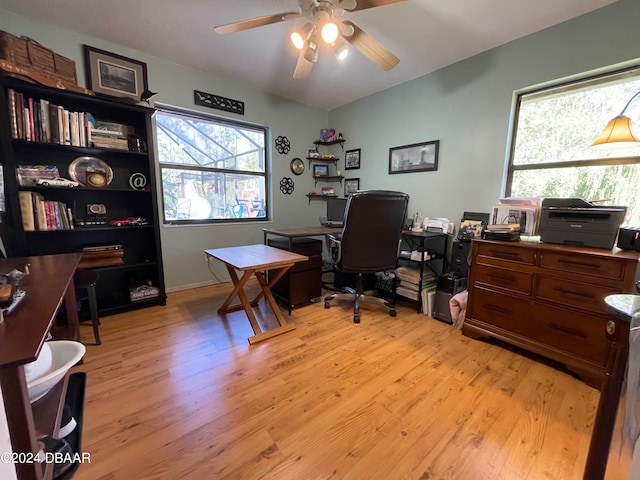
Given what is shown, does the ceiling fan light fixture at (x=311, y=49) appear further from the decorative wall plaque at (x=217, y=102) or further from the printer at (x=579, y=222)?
the printer at (x=579, y=222)

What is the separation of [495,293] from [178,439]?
2.20 meters

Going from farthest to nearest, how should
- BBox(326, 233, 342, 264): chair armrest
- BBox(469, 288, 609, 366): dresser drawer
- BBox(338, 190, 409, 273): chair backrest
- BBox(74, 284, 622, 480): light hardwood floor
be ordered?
BBox(326, 233, 342, 264): chair armrest < BBox(338, 190, 409, 273): chair backrest < BBox(469, 288, 609, 366): dresser drawer < BBox(74, 284, 622, 480): light hardwood floor

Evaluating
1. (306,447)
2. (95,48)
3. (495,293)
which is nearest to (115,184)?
(95,48)

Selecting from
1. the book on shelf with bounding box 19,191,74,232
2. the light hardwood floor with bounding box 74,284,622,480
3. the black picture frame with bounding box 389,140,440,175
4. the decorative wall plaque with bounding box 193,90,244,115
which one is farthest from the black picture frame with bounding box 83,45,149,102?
the black picture frame with bounding box 389,140,440,175

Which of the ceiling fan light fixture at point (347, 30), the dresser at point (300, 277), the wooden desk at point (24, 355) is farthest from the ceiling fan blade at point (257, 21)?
the wooden desk at point (24, 355)

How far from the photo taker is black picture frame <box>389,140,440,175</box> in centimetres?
288

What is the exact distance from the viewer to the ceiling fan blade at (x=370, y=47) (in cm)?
170

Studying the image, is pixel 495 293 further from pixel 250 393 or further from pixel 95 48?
pixel 95 48

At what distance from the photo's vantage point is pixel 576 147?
2094 mm

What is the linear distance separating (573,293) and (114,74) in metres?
4.08

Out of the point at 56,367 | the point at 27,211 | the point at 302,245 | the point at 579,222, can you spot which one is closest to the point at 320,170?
the point at 302,245

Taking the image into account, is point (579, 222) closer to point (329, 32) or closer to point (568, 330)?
point (568, 330)

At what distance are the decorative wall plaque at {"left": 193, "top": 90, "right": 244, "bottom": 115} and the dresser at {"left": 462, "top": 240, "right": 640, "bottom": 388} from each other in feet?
9.90

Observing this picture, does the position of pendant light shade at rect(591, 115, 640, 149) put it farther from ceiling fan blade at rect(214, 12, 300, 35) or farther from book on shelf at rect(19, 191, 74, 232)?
book on shelf at rect(19, 191, 74, 232)
